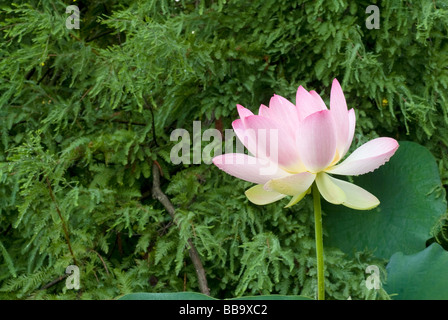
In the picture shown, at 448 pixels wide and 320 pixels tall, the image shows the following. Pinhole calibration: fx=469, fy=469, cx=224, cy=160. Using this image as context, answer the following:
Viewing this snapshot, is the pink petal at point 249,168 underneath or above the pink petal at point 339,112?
underneath

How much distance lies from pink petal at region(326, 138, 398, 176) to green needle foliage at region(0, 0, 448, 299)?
46 centimetres

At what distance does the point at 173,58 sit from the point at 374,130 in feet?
1.45

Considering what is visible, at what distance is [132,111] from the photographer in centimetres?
102

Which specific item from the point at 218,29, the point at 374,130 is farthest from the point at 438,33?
the point at 218,29

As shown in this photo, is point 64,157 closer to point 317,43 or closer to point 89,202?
point 89,202

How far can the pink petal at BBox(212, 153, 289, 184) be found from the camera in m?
0.32

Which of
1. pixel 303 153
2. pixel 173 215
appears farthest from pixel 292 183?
pixel 173 215

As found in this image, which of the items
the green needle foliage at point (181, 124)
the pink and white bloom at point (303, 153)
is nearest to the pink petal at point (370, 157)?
the pink and white bloom at point (303, 153)

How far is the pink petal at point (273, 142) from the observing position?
0.32m

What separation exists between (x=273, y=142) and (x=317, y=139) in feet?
0.10

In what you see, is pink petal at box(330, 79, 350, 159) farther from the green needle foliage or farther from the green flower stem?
the green needle foliage

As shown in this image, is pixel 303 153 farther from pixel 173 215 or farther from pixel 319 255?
pixel 173 215

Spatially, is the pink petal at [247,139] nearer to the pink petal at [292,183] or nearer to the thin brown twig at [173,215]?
the pink petal at [292,183]
